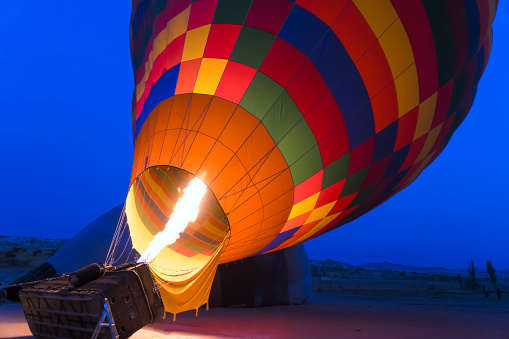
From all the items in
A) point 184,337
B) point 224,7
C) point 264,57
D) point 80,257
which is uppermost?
point 224,7

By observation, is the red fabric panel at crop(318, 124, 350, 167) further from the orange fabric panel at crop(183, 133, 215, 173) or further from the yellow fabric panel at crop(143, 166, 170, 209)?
the yellow fabric panel at crop(143, 166, 170, 209)

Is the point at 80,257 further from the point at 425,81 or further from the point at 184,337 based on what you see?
the point at 425,81

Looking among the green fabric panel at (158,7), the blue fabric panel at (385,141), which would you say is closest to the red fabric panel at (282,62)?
the blue fabric panel at (385,141)

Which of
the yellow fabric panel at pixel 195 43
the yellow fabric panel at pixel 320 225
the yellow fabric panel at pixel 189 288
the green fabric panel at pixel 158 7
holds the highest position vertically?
the green fabric panel at pixel 158 7

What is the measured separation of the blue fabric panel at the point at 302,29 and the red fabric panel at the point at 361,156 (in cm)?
164

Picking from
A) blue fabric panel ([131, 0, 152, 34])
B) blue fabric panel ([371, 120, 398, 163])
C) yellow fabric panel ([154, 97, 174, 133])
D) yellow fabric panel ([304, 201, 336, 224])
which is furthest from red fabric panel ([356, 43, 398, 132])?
blue fabric panel ([131, 0, 152, 34])

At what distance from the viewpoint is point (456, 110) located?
7152 millimetres

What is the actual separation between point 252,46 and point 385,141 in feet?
8.13

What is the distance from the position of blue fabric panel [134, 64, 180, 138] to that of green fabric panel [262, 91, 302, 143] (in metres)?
1.51

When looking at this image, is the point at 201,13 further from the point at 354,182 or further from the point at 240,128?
the point at 354,182

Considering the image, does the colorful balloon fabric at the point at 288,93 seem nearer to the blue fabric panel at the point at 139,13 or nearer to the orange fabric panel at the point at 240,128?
the orange fabric panel at the point at 240,128

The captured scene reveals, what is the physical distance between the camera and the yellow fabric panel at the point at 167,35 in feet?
19.4

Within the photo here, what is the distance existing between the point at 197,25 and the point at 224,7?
50 centimetres

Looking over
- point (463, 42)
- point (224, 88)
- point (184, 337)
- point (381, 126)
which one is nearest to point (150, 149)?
point (224, 88)
